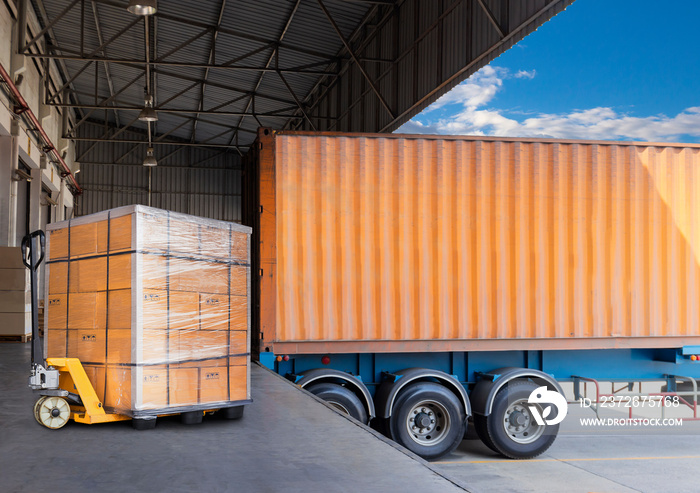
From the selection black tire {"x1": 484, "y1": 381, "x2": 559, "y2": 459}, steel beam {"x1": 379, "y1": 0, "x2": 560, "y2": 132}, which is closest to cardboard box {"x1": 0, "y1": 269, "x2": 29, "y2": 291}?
black tire {"x1": 484, "y1": 381, "x2": 559, "y2": 459}

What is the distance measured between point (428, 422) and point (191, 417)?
11.5 ft

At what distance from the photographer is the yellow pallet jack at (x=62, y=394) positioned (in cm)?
436

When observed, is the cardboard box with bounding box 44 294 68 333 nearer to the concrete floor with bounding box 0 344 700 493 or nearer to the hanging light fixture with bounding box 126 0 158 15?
the concrete floor with bounding box 0 344 700 493

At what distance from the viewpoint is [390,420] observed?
283 inches

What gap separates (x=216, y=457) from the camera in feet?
11.9

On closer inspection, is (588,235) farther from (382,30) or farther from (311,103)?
(311,103)

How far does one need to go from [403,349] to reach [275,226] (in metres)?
1.97

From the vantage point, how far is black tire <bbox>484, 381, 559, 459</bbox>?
7.40m

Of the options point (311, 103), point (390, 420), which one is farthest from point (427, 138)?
point (311, 103)

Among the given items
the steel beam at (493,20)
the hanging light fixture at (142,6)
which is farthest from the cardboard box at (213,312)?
the hanging light fixture at (142,6)

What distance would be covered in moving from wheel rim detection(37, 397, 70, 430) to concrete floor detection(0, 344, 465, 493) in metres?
0.07

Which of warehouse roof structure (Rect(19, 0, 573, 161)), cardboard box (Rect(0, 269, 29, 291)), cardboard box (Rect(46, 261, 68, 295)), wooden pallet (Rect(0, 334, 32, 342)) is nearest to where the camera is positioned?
cardboard box (Rect(46, 261, 68, 295))

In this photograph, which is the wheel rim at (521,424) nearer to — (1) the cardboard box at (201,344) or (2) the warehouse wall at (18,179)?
(1) the cardboard box at (201,344)

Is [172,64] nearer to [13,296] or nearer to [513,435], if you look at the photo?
[13,296]
